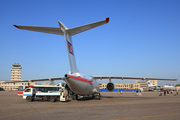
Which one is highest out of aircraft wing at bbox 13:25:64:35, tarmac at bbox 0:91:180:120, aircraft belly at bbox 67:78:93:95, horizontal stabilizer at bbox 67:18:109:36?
horizontal stabilizer at bbox 67:18:109:36

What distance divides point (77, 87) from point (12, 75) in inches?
4375

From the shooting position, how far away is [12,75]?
11369cm

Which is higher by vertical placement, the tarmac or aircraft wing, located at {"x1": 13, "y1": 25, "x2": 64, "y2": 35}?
aircraft wing, located at {"x1": 13, "y1": 25, "x2": 64, "y2": 35}

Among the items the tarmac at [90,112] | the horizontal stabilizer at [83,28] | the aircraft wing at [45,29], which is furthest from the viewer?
the horizontal stabilizer at [83,28]

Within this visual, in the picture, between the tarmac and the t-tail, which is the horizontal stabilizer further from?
the tarmac

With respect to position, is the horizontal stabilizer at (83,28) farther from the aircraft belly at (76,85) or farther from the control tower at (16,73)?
the control tower at (16,73)

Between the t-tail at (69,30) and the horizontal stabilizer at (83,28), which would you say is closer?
the horizontal stabilizer at (83,28)

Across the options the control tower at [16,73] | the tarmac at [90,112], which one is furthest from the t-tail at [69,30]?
the control tower at [16,73]

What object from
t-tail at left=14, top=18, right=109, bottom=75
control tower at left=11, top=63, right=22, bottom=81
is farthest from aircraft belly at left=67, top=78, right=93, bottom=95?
control tower at left=11, top=63, right=22, bottom=81

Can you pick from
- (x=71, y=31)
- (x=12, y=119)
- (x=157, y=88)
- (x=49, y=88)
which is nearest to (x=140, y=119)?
(x=12, y=119)

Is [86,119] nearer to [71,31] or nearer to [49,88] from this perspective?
[71,31]

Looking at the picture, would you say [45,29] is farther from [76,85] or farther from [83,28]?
[76,85]

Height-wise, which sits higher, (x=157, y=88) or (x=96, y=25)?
(x=96, y=25)

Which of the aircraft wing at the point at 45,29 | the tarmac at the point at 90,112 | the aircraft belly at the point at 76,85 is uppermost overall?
the aircraft wing at the point at 45,29
